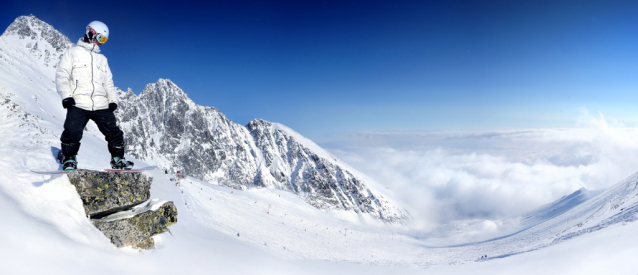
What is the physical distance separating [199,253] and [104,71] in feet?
18.6

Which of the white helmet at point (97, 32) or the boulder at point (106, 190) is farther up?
the white helmet at point (97, 32)

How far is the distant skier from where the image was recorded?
6.34 metres

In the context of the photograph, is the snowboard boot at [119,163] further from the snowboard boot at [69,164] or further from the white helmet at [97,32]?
the white helmet at [97,32]

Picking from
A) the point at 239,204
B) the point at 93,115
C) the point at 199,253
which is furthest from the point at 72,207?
the point at 239,204

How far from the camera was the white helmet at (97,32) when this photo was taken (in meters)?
6.61

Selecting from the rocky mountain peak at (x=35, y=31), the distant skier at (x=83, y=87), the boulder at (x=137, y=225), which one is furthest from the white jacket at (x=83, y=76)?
the rocky mountain peak at (x=35, y=31)

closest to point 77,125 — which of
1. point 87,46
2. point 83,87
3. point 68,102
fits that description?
point 68,102

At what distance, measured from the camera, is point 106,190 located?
254 inches

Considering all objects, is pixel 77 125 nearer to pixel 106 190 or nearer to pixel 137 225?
pixel 106 190

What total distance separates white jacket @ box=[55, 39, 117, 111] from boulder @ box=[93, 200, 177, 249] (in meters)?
2.71

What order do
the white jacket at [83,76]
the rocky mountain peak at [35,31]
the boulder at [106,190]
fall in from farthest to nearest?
the rocky mountain peak at [35,31] → the white jacket at [83,76] → the boulder at [106,190]

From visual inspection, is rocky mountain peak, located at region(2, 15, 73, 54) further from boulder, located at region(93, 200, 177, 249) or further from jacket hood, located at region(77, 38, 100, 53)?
Answer: boulder, located at region(93, 200, 177, 249)

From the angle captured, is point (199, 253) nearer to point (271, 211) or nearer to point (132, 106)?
point (271, 211)

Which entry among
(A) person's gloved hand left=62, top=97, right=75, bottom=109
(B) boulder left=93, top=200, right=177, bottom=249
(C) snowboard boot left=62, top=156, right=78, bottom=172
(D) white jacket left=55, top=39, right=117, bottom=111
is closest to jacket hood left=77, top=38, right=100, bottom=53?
(D) white jacket left=55, top=39, right=117, bottom=111
